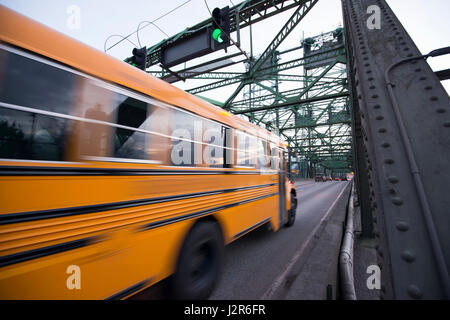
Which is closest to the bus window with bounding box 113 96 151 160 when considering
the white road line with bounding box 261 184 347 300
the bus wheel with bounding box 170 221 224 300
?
the bus wheel with bounding box 170 221 224 300

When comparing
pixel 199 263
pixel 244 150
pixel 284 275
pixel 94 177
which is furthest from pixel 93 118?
pixel 284 275

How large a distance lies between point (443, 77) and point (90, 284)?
10.2 feet

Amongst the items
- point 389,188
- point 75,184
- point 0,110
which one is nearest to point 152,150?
point 75,184

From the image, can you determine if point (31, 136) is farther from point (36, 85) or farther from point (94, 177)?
point (94, 177)

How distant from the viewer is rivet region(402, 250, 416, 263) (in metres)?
0.97

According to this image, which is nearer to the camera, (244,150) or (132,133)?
(132,133)

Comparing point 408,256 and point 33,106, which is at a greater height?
point 33,106

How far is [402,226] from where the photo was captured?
3.43 feet

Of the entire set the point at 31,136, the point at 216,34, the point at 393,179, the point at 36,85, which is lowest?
the point at 393,179

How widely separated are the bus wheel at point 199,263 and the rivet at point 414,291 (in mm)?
2031

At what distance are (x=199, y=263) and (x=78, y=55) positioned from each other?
2.65m

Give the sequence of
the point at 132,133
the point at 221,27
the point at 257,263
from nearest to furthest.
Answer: the point at 132,133, the point at 257,263, the point at 221,27

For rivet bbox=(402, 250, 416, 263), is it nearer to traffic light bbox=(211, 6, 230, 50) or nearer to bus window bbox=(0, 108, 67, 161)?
bus window bbox=(0, 108, 67, 161)

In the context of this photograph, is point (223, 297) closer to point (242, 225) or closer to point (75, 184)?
point (242, 225)
